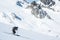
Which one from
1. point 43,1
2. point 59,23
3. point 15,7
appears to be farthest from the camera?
point 43,1

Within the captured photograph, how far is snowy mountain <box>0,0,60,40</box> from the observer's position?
86.4ft

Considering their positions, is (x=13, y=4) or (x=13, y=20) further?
(x=13, y=4)

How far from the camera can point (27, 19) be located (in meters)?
29.1

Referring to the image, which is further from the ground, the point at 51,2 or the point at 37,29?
the point at 51,2

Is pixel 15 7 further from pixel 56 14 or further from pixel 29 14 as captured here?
pixel 56 14

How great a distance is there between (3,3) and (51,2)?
23.5ft

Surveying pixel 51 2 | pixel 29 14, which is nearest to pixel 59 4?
pixel 51 2

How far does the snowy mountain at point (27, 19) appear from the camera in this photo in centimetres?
2634

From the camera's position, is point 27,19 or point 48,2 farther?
point 48,2

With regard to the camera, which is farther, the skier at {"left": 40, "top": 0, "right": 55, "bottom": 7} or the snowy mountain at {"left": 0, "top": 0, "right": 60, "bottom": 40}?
the skier at {"left": 40, "top": 0, "right": 55, "bottom": 7}

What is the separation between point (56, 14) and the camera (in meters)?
31.4

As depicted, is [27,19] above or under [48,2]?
under

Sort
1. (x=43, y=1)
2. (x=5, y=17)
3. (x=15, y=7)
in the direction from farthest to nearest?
(x=43, y=1)
(x=15, y=7)
(x=5, y=17)

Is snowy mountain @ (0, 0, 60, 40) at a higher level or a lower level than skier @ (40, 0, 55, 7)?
lower
